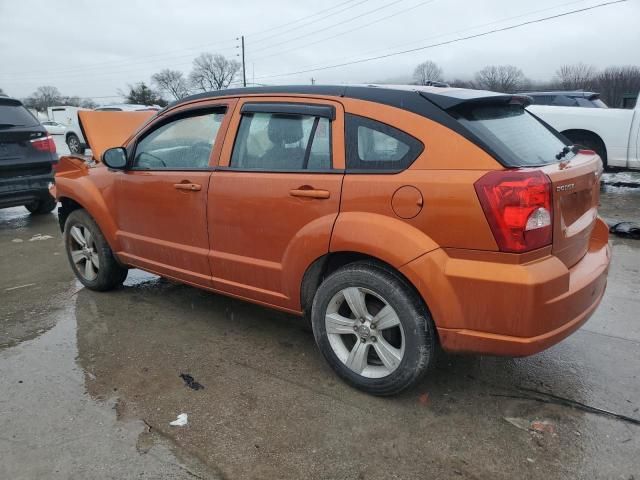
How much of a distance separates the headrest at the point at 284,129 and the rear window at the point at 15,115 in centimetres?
556

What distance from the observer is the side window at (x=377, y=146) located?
2.65 meters

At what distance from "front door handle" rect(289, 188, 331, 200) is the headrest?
0.34 metres

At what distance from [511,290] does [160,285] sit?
3.40 metres

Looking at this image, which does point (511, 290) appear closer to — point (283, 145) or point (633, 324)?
point (283, 145)

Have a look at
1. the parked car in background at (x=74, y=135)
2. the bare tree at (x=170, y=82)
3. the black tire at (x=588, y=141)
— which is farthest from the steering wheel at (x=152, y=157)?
the bare tree at (x=170, y=82)

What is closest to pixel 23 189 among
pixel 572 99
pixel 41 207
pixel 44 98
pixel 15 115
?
pixel 15 115

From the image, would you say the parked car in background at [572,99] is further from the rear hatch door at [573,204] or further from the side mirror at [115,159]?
the side mirror at [115,159]

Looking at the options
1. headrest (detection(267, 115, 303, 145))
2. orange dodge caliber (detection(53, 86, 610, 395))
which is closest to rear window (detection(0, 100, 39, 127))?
orange dodge caliber (detection(53, 86, 610, 395))

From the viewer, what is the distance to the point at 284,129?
3.19 metres

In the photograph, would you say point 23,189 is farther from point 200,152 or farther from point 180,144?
point 200,152

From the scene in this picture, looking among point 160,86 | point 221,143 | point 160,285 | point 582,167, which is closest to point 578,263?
point 582,167

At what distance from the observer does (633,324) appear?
12.5 ft

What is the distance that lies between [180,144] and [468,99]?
6.82ft

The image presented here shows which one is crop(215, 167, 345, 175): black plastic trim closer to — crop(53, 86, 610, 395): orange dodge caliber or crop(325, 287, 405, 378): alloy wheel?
crop(53, 86, 610, 395): orange dodge caliber
